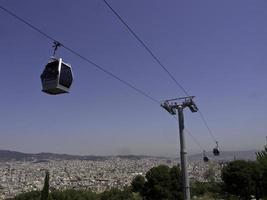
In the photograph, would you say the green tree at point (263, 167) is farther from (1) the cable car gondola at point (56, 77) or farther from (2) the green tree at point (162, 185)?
(1) the cable car gondola at point (56, 77)

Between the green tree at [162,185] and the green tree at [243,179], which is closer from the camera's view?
the green tree at [243,179]

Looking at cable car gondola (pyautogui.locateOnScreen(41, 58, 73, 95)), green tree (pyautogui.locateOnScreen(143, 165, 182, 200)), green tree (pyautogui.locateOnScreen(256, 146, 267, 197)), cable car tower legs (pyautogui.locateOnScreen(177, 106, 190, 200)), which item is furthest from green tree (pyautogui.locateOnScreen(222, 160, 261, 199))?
cable car gondola (pyautogui.locateOnScreen(41, 58, 73, 95))

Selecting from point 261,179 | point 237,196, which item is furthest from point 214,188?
point 261,179

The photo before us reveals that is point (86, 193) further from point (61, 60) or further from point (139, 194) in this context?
point (61, 60)

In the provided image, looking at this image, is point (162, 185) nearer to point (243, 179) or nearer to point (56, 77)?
point (243, 179)

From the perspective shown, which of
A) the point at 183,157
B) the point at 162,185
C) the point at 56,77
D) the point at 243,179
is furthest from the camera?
the point at 162,185

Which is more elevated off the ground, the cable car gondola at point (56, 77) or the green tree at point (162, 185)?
the cable car gondola at point (56, 77)

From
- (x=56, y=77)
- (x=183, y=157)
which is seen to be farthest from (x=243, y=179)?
(x=56, y=77)

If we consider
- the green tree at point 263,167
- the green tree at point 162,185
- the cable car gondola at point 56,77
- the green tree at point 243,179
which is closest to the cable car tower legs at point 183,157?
the cable car gondola at point 56,77
